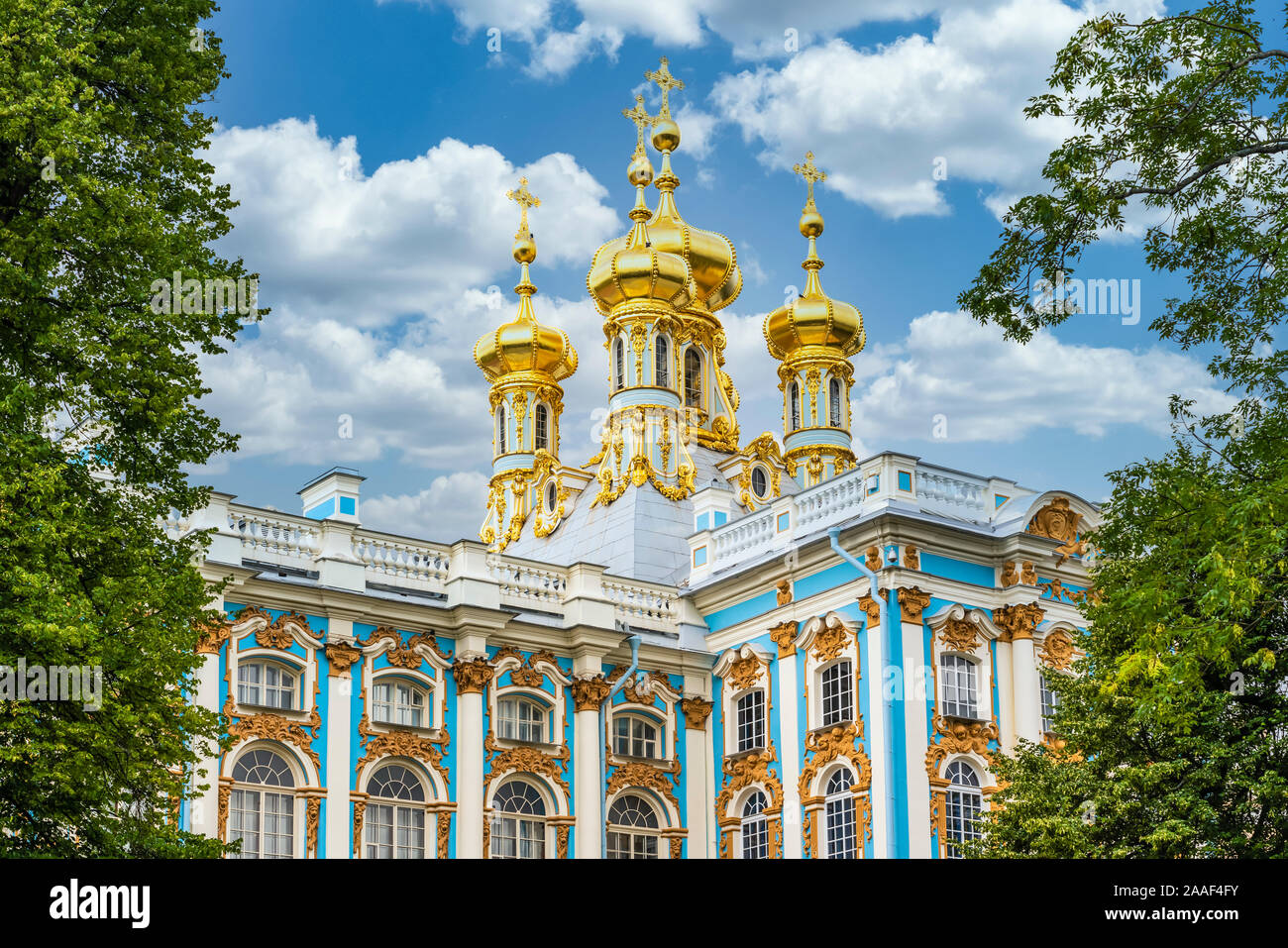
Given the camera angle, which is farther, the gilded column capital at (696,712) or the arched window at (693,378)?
the arched window at (693,378)

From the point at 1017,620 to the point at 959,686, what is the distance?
1329 millimetres

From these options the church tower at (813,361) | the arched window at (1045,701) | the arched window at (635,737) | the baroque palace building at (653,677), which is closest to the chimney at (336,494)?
the baroque palace building at (653,677)

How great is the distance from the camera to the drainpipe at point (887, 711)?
2502 centimetres

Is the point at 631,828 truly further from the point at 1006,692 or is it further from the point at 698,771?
the point at 1006,692

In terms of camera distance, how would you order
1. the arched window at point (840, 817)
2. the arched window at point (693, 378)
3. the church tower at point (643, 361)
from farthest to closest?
the arched window at point (693, 378)
the church tower at point (643, 361)
the arched window at point (840, 817)

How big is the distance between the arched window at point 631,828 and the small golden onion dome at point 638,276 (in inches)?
469

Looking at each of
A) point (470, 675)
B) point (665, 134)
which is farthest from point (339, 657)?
point (665, 134)

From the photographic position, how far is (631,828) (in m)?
28.1

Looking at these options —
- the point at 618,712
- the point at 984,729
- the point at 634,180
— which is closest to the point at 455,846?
the point at 618,712

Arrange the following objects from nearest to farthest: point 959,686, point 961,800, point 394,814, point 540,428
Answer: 1. point 961,800
2. point 394,814
3. point 959,686
4. point 540,428

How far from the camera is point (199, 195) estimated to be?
17500 mm

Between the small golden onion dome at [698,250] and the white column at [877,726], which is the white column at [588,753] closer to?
the white column at [877,726]
